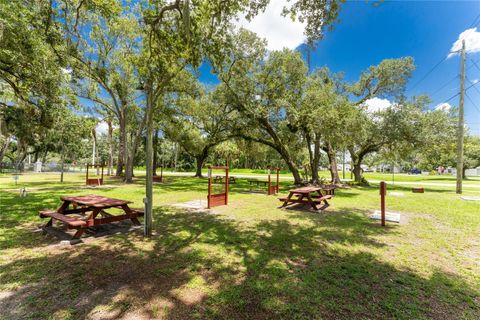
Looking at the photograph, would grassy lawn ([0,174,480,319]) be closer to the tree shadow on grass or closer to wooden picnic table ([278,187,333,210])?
the tree shadow on grass

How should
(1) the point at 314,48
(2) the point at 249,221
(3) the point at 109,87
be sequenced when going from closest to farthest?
(1) the point at 314,48 → (2) the point at 249,221 → (3) the point at 109,87

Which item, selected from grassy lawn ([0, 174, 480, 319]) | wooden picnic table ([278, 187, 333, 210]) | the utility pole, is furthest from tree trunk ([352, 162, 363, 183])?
grassy lawn ([0, 174, 480, 319])

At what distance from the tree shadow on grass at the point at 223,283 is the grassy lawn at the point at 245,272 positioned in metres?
0.01

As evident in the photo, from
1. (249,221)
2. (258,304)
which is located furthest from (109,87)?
(258,304)

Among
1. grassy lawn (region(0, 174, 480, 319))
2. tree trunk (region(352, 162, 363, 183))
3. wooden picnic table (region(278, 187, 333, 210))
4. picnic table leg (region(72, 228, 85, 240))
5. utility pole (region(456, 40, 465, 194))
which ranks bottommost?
grassy lawn (region(0, 174, 480, 319))

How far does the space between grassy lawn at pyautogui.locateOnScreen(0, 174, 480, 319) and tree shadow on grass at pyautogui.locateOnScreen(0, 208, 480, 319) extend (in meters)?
0.01

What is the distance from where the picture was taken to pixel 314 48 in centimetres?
587

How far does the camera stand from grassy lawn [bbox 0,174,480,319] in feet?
8.14

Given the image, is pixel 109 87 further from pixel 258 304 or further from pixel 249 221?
pixel 258 304

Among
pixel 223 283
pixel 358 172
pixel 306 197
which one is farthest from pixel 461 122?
pixel 223 283

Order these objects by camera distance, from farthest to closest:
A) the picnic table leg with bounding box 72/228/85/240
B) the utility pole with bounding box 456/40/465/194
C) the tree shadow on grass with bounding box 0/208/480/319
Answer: the utility pole with bounding box 456/40/465/194
the picnic table leg with bounding box 72/228/85/240
the tree shadow on grass with bounding box 0/208/480/319

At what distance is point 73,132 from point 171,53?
1762 cm

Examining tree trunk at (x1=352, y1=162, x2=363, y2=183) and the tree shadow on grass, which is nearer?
the tree shadow on grass

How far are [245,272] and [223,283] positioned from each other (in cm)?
45
